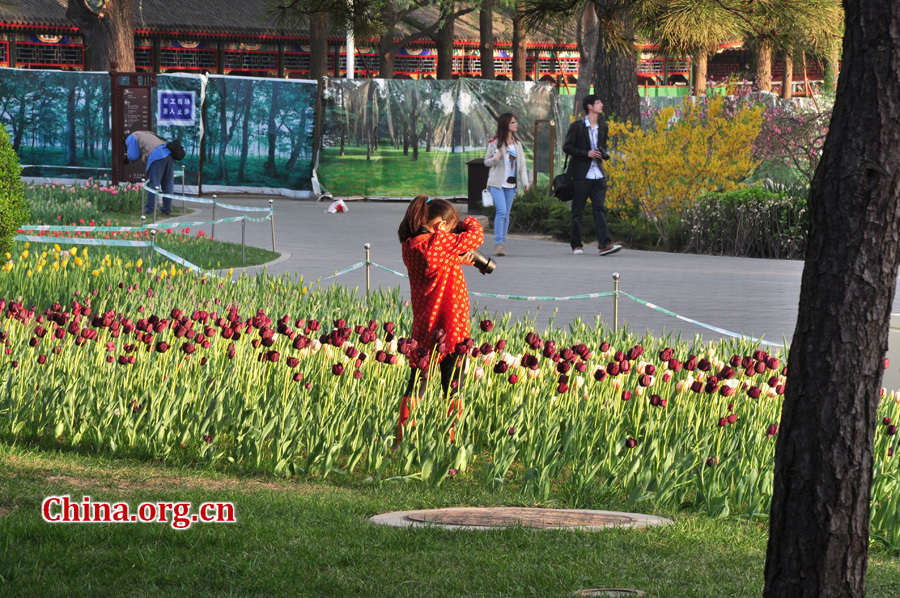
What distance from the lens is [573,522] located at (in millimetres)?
4688

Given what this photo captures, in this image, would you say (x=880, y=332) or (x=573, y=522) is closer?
Answer: (x=880, y=332)

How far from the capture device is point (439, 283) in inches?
238

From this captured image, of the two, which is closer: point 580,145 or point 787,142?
point 580,145

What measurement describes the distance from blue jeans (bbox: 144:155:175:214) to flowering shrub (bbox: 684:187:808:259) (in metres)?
8.65

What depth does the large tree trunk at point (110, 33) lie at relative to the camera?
25203 mm

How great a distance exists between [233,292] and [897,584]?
636 centimetres

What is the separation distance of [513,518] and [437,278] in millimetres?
1667

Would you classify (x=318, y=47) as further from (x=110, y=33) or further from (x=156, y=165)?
(x=156, y=165)

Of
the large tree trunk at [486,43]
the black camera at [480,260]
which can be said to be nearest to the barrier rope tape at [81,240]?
the black camera at [480,260]

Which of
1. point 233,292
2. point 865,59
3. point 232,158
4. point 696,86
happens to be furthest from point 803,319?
point 696,86

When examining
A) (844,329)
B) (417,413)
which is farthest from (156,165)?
(844,329)

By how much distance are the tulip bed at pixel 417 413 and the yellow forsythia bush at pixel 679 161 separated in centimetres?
970

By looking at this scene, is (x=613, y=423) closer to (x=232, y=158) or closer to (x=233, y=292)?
(x=233, y=292)

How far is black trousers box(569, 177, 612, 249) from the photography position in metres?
14.6
